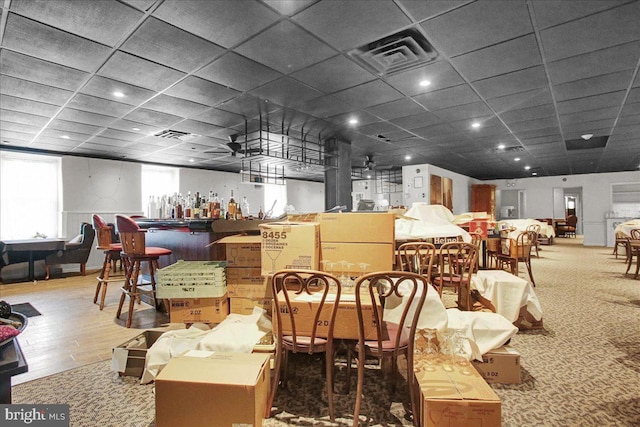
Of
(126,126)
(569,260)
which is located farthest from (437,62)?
(569,260)

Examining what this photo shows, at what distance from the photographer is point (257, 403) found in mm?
1627

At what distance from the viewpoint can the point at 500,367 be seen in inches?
88.5

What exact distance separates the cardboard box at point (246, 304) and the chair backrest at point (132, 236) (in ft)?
5.16

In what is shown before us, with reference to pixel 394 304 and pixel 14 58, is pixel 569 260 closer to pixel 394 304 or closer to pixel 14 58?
pixel 394 304

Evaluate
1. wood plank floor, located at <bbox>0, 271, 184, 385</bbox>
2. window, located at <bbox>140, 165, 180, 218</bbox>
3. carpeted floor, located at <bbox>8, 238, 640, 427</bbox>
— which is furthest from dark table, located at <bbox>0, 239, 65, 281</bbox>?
carpeted floor, located at <bbox>8, 238, 640, 427</bbox>

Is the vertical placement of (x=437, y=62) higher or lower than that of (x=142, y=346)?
higher

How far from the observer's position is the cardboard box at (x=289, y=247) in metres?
2.20

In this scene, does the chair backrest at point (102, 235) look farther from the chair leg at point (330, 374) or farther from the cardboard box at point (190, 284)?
the chair leg at point (330, 374)

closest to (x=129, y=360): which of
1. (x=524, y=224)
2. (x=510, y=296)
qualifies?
(x=510, y=296)

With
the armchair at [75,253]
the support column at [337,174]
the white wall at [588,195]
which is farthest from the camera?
the white wall at [588,195]

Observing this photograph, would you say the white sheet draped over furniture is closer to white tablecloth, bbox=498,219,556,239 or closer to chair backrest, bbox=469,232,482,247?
chair backrest, bbox=469,232,482,247

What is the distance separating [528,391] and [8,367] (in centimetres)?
268

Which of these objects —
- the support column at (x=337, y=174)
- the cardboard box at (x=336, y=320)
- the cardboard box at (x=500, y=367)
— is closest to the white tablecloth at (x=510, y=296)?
the cardboard box at (x=500, y=367)

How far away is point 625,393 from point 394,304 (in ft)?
5.13
